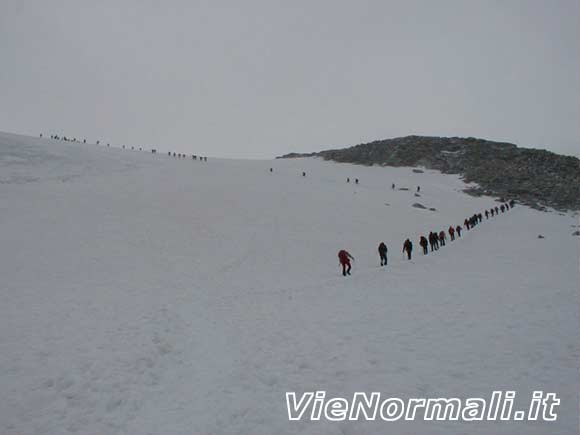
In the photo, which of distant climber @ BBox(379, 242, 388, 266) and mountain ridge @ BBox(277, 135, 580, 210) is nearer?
distant climber @ BBox(379, 242, 388, 266)

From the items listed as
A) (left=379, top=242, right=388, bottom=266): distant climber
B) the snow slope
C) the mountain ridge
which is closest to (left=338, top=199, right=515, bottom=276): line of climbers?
(left=379, top=242, right=388, bottom=266): distant climber

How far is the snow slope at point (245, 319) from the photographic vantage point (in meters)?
6.42

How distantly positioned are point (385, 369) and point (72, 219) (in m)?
24.2

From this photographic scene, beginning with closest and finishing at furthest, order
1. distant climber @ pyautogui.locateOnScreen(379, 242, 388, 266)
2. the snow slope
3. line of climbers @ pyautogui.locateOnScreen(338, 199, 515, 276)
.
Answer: the snow slope < line of climbers @ pyautogui.locateOnScreen(338, 199, 515, 276) < distant climber @ pyautogui.locateOnScreen(379, 242, 388, 266)

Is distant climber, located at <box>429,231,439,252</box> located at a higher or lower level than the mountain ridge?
lower

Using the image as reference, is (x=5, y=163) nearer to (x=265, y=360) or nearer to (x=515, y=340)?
(x=265, y=360)

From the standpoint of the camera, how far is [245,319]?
37.2 ft

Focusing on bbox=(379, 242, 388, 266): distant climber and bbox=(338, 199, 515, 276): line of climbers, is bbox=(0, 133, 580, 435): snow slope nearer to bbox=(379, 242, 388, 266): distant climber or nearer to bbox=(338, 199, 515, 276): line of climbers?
bbox=(379, 242, 388, 266): distant climber

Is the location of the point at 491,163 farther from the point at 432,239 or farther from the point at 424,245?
the point at 424,245

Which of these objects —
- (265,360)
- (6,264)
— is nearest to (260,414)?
(265,360)

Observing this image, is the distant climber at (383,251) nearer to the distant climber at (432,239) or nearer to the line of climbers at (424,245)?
the line of climbers at (424,245)

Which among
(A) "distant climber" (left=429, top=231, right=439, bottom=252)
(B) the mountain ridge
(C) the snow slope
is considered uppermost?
(B) the mountain ridge

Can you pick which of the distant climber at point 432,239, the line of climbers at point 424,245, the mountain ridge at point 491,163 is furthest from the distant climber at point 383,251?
the mountain ridge at point 491,163

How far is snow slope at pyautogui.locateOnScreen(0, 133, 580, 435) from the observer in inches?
253
